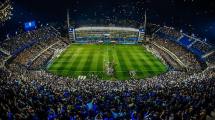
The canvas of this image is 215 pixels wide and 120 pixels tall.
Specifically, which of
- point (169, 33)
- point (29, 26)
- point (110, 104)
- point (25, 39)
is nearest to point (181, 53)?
point (169, 33)

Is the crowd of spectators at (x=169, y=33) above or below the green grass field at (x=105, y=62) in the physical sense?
above

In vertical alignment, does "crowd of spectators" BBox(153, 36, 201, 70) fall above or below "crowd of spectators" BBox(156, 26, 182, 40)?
below

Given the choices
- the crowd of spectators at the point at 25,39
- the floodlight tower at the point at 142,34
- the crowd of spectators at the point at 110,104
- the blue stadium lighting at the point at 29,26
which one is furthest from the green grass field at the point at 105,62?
the crowd of spectators at the point at 110,104

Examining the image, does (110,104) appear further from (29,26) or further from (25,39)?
(29,26)

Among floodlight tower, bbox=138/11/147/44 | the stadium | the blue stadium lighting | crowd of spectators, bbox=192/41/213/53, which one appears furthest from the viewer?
floodlight tower, bbox=138/11/147/44

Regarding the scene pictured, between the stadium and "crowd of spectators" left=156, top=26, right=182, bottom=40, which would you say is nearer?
the stadium

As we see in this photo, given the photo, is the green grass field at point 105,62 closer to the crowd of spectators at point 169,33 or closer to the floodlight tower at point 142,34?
the crowd of spectators at point 169,33

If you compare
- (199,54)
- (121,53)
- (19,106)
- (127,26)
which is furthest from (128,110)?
(127,26)

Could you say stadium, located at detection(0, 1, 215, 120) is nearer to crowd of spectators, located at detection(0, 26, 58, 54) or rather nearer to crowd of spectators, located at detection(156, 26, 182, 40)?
crowd of spectators, located at detection(156, 26, 182, 40)

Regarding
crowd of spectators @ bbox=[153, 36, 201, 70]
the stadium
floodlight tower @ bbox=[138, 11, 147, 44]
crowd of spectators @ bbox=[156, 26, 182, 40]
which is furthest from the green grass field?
floodlight tower @ bbox=[138, 11, 147, 44]
